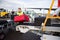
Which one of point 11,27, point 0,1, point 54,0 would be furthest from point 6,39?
point 0,1

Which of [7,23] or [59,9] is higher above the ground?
[59,9]

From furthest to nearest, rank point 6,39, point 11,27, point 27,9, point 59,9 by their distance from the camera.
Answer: point 27,9
point 11,27
point 6,39
point 59,9

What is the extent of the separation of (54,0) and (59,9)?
272 mm

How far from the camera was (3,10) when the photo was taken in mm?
8914

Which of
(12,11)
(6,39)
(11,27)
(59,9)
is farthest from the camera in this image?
(12,11)

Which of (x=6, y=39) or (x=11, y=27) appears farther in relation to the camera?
(x=11, y=27)

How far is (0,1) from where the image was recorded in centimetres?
792

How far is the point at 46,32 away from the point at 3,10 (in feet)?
20.3

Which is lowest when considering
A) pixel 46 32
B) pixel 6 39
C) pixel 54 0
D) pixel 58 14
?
pixel 6 39

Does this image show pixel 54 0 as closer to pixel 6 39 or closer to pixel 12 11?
pixel 6 39

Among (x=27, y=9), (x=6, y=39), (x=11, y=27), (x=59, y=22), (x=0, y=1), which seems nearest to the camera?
(x=59, y=22)

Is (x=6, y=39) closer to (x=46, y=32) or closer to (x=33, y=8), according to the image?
(x=46, y=32)

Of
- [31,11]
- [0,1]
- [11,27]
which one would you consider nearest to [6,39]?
[11,27]

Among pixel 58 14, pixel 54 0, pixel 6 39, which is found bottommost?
pixel 6 39
